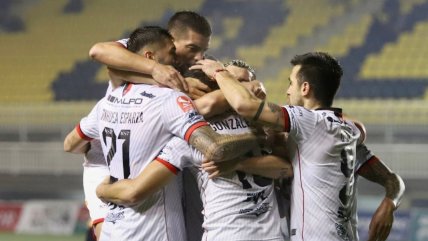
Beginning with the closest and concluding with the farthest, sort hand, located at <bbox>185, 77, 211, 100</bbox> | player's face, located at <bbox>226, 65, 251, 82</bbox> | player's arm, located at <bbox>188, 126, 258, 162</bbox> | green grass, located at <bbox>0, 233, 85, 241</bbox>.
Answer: player's arm, located at <bbox>188, 126, 258, 162</bbox> → hand, located at <bbox>185, 77, 211, 100</bbox> → player's face, located at <bbox>226, 65, 251, 82</bbox> → green grass, located at <bbox>0, 233, 85, 241</bbox>

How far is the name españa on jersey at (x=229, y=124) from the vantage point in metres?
3.38

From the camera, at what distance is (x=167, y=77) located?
130 inches

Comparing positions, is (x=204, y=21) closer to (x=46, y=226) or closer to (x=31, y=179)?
(x=46, y=226)

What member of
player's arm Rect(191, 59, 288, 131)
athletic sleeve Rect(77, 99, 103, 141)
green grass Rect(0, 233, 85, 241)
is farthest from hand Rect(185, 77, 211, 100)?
green grass Rect(0, 233, 85, 241)

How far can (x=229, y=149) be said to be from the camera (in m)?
3.15

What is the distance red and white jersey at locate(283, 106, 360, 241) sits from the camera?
344 centimetres

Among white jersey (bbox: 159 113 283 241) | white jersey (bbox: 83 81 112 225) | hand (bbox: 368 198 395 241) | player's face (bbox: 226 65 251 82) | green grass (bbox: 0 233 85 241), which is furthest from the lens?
green grass (bbox: 0 233 85 241)

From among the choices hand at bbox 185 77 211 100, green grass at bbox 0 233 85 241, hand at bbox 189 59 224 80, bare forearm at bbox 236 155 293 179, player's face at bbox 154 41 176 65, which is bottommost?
green grass at bbox 0 233 85 241

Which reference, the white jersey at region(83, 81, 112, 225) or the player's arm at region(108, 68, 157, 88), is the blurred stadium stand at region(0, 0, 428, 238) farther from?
the player's arm at region(108, 68, 157, 88)

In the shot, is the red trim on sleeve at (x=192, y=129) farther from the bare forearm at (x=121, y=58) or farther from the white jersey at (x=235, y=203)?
the bare forearm at (x=121, y=58)

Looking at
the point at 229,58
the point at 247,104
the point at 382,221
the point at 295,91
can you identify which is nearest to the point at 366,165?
the point at 382,221

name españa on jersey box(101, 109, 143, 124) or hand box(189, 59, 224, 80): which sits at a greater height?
hand box(189, 59, 224, 80)

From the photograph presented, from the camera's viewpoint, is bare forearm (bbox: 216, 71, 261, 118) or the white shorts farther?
the white shorts

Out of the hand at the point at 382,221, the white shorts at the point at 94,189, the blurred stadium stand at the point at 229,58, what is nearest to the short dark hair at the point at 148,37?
the white shorts at the point at 94,189
